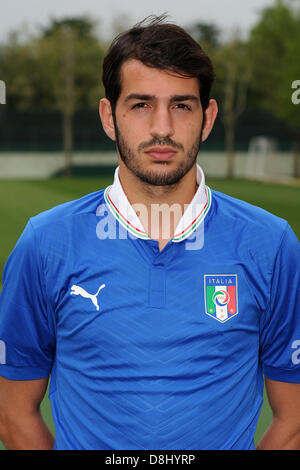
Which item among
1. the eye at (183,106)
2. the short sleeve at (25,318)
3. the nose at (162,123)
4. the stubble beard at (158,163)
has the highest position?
the eye at (183,106)

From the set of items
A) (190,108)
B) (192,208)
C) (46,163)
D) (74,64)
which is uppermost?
(74,64)

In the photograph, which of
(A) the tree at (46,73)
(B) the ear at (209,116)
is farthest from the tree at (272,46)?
(B) the ear at (209,116)

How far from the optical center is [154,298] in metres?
2.04

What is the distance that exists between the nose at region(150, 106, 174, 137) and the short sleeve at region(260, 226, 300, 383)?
1.74 feet


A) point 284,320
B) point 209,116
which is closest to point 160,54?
point 209,116

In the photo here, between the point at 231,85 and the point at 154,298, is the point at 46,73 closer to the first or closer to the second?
the point at 231,85

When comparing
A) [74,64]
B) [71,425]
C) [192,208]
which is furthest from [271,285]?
[74,64]

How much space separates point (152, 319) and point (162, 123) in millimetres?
635

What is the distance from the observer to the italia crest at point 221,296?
2.06 meters

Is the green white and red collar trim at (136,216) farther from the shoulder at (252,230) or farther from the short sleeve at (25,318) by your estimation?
the short sleeve at (25,318)

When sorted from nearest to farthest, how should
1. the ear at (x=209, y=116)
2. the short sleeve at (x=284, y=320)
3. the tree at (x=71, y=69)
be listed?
the short sleeve at (x=284, y=320), the ear at (x=209, y=116), the tree at (x=71, y=69)

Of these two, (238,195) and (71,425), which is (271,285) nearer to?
(71,425)

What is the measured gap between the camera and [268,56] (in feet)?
146

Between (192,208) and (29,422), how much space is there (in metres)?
0.95
